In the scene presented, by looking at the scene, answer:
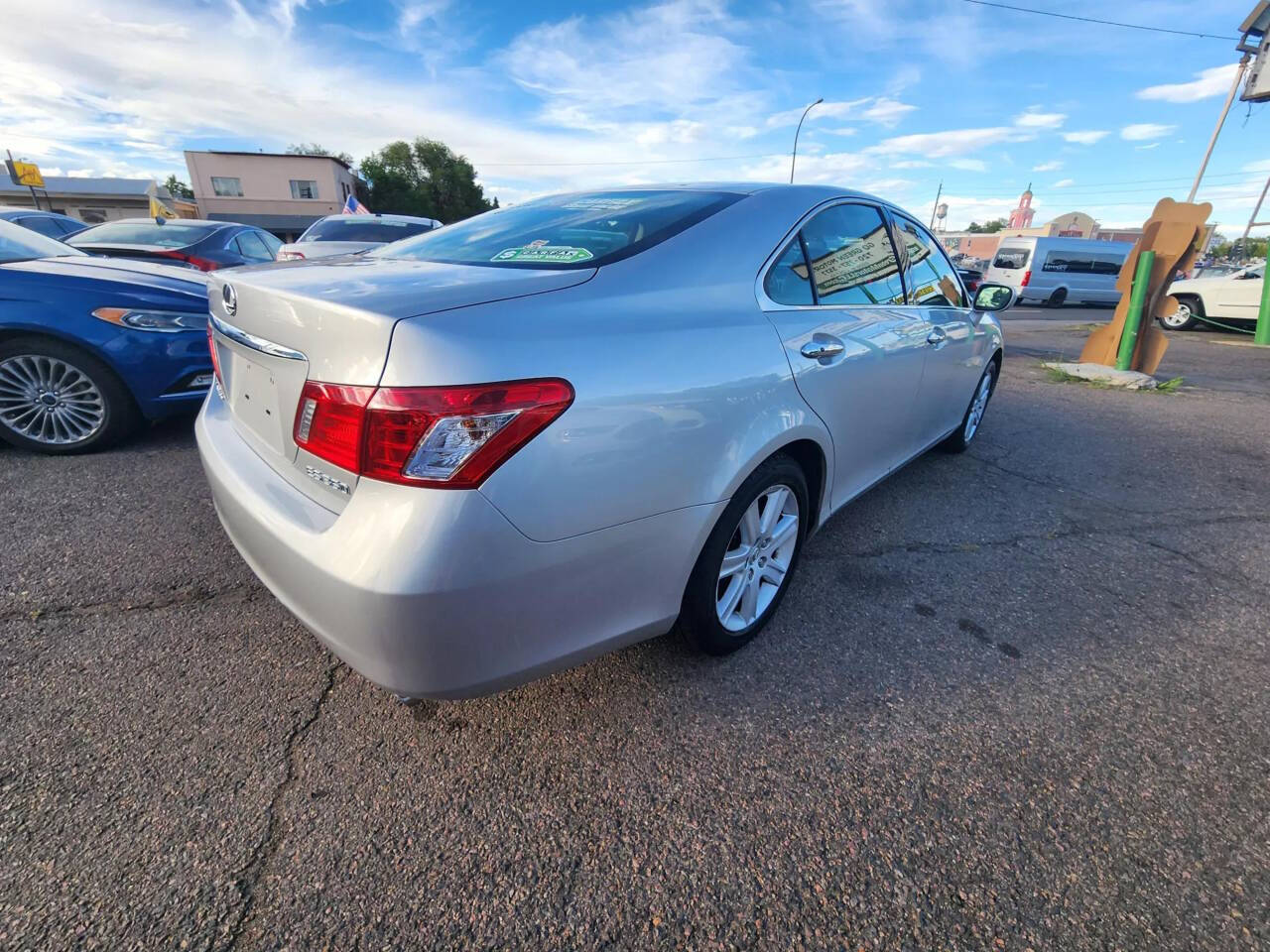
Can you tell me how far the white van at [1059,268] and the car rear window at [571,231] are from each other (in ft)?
78.1

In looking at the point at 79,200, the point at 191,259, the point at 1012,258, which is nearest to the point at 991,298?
the point at 191,259

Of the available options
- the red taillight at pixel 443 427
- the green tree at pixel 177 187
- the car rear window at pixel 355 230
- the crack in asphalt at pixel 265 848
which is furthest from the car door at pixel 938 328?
the green tree at pixel 177 187

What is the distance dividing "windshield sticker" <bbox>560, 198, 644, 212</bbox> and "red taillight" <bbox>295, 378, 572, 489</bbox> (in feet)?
4.09

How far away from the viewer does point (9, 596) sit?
7.25 feet

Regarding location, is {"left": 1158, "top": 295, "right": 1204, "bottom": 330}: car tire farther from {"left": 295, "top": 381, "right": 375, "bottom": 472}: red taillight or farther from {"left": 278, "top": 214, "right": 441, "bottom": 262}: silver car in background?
{"left": 295, "top": 381, "right": 375, "bottom": 472}: red taillight

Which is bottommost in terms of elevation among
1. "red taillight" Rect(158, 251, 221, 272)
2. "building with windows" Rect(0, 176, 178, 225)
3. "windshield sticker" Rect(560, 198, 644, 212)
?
"building with windows" Rect(0, 176, 178, 225)

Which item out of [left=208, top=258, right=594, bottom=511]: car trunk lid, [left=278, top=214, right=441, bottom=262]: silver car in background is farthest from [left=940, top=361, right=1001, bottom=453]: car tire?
[left=278, top=214, right=441, bottom=262]: silver car in background

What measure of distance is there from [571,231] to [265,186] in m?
57.5

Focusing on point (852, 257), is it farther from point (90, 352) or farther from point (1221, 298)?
point (1221, 298)

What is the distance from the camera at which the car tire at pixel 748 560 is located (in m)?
1.83

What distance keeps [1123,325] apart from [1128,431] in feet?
10.5

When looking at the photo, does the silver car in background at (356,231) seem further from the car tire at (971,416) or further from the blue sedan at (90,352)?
the car tire at (971,416)

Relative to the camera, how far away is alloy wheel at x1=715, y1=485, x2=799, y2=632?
2.00 meters

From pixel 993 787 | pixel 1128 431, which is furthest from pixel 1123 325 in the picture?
pixel 993 787
